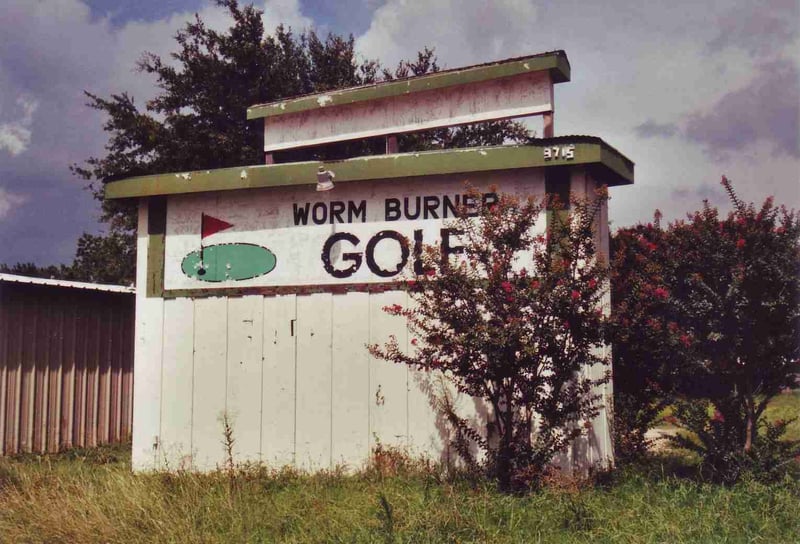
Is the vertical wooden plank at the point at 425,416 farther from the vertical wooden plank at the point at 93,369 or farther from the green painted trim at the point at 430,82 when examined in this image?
the vertical wooden plank at the point at 93,369

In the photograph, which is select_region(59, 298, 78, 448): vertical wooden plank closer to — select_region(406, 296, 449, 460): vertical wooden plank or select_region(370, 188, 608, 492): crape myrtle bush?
select_region(406, 296, 449, 460): vertical wooden plank

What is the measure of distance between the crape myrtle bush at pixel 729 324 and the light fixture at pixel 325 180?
117 inches

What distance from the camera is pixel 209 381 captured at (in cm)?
771

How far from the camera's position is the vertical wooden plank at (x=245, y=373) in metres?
7.50

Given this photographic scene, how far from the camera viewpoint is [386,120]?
25.7 ft

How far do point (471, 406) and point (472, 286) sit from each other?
138 centimetres

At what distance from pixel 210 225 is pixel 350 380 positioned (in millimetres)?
2325

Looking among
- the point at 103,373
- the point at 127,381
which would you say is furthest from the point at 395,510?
the point at 127,381

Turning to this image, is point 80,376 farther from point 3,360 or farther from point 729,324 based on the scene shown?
point 729,324

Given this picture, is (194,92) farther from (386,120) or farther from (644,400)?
(644,400)

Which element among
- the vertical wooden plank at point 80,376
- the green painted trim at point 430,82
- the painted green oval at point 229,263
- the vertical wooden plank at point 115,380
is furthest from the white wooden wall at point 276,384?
Answer: the vertical wooden plank at point 115,380

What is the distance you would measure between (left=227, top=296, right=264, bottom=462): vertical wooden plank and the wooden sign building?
0.01m

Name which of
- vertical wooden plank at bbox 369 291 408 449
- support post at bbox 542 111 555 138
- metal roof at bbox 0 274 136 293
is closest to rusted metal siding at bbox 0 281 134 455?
metal roof at bbox 0 274 136 293

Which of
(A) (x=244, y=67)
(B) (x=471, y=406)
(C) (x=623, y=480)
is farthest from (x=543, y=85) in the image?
(A) (x=244, y=67)
